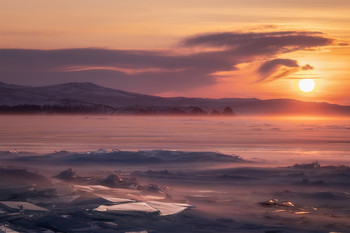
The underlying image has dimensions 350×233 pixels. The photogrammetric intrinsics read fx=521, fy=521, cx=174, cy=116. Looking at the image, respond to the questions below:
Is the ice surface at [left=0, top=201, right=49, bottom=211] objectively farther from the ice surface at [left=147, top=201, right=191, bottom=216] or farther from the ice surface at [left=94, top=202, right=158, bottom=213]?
the ice surface at [left=147, top=201, right=191, bottom=216]

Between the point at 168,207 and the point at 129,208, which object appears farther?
the point at 168,207

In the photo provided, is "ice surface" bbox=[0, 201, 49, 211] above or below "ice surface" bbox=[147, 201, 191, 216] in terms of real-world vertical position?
below

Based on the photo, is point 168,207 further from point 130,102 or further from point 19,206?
point 130,102

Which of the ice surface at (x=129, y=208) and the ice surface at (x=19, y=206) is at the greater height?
the ice surface at (x=129, y=208)

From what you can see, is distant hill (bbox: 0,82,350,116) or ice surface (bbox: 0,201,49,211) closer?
ice surface (bbox: 0,201,49,211)

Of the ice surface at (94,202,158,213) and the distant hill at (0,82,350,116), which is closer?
the ice surface at (94,202,158,213)

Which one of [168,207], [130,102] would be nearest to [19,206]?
[168,207]

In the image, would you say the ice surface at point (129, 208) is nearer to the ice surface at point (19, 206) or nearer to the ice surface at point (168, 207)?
the ice surface at point (168, 207)

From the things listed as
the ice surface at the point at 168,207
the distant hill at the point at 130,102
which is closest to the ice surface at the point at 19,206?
the ice surface at the point at 168,207

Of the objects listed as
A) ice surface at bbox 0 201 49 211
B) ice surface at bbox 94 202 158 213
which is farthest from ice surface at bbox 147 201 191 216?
ice surface at bbox 0 201 49 211

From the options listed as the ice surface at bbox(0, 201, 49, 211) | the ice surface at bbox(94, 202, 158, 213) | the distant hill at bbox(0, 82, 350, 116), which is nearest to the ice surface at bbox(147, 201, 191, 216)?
the ice surface at bbox(94, 202, 158, 213)

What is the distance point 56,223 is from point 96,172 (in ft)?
15.3

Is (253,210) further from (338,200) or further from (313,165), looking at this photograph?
(313,165)

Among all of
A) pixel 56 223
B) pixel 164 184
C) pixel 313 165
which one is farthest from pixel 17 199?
pixel 313 165
